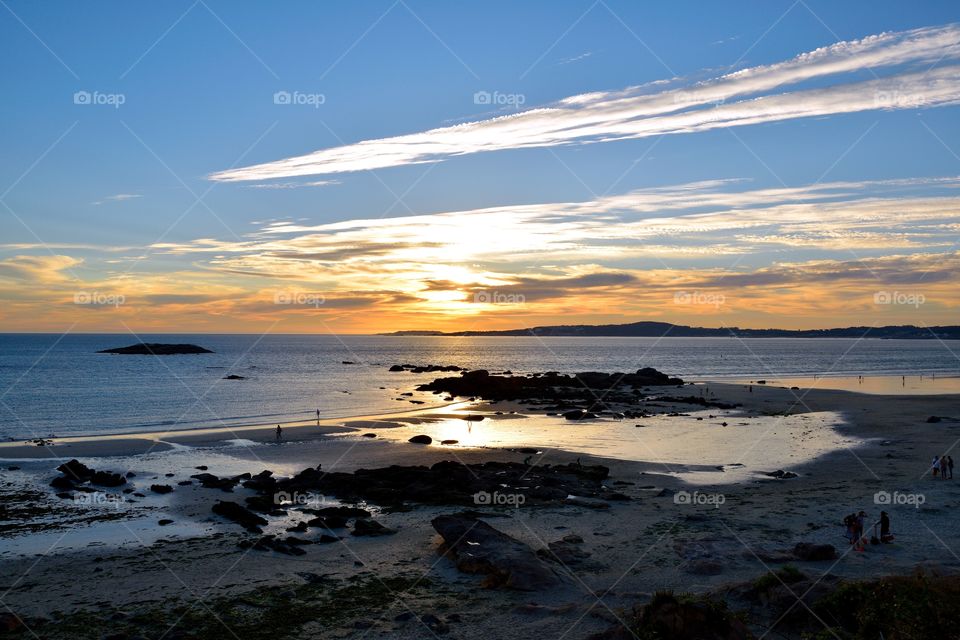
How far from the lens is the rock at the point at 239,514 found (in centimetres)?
2445

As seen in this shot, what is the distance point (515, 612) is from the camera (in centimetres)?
1582

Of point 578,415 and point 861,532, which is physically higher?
point 861,532

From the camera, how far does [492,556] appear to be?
60.8 feet

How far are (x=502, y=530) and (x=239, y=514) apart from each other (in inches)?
398

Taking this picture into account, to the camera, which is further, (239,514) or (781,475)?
Result: (781,475)

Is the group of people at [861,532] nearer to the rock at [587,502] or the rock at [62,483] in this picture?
the rock at [587,502]

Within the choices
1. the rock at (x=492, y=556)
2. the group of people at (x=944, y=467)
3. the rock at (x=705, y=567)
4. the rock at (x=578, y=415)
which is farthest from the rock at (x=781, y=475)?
the rock at (x=578, y=415)

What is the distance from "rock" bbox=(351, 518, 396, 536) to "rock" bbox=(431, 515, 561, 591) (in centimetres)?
247

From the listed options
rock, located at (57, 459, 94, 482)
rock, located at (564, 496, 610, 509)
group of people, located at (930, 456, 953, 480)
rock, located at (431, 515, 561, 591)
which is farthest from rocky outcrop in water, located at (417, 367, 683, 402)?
rock, located at (431, 515, 561, 591)

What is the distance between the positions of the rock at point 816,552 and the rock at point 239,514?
58.0 feet

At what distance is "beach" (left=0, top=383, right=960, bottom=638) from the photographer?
16719 mm

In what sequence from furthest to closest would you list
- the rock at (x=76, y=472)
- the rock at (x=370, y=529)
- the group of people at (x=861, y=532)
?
the rock at (x=76, y=472)
the rock at (x=370, y=529)
the group of people at (x=861, y=532)

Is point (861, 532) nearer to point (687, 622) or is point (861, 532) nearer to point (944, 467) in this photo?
point (687, 622)

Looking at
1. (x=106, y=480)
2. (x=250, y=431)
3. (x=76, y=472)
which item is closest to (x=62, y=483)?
(x=106, y=480)
